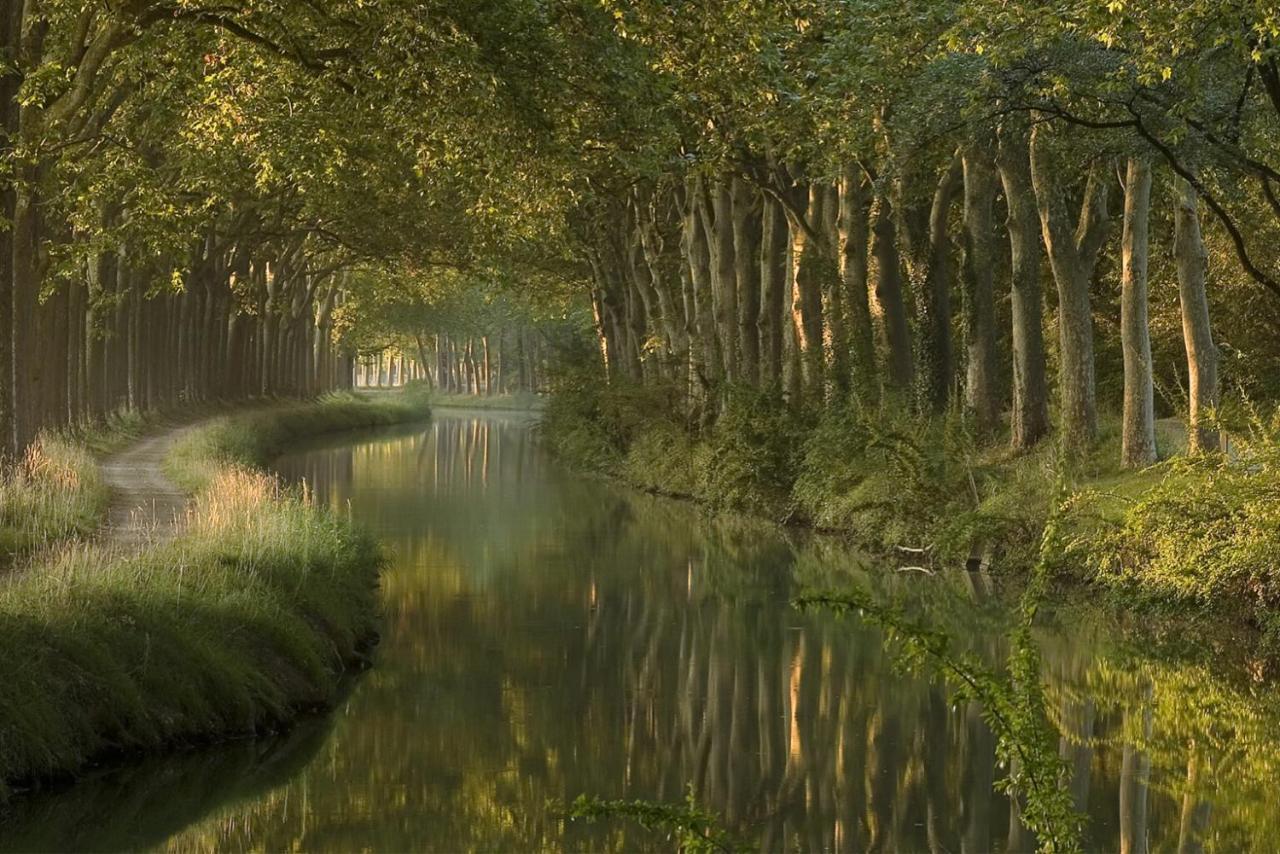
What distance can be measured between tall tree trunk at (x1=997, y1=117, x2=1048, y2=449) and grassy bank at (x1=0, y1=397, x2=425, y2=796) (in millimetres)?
11884

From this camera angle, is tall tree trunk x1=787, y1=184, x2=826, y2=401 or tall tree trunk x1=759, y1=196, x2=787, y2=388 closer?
tall tree trunk x1=787, y1=184, x2=826, y2=401

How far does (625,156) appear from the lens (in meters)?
30.0

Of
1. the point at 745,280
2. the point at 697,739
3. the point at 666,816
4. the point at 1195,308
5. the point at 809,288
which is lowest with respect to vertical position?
the point at 697,739

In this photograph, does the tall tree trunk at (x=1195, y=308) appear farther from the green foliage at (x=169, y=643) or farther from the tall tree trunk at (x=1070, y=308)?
the green foliage at (x=169, y=643)

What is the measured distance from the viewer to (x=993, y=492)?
79.5ft

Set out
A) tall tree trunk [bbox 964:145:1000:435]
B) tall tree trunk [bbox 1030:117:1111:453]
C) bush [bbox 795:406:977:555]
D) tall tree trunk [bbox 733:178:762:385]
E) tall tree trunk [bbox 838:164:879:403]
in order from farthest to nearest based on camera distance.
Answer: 1. tall tree trunk [bbox 733:178:762:385]
2. tall tree trunk [bbox 838:164:879:403]
3. tall tree trunk [bbox 964:145:1000:435]
4. tall tree trunk [bbox 1030:117:1111:453]
5. bush [bbox 795:406:977:555]

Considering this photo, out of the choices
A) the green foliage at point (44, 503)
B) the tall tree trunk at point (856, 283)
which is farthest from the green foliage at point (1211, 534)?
the green foliage at point (44, 503)

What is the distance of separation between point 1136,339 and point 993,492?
10.7 feet

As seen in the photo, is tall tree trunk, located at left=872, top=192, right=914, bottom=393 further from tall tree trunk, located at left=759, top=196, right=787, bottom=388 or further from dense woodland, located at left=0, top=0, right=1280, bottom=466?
tall tree trunk, located at left=759, top=196, right=787, bottom=388

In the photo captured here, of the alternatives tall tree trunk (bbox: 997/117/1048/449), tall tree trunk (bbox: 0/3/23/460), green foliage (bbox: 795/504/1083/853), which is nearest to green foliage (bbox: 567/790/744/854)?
green foliage (bbox: 795/504/1083/853)

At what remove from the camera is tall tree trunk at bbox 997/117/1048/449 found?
27641 mm

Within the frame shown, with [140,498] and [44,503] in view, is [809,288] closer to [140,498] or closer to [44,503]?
[140,498]

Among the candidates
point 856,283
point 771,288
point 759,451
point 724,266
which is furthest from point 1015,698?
point 724,266

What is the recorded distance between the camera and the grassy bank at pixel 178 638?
1236cm
